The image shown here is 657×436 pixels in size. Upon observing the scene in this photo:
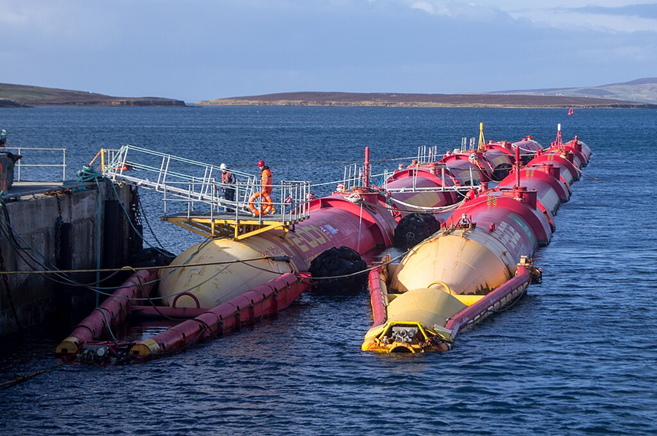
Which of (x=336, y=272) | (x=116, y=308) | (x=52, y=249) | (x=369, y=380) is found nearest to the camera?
(x=369, y=380)

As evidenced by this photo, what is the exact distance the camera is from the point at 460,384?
924 inches

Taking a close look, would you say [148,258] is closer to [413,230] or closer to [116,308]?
[116,308]

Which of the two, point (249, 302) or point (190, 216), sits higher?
point (190, 216)

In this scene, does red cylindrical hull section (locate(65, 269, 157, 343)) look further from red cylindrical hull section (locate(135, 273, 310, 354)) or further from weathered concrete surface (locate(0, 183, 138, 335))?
red cylindrical hull section (locate(135, 273, 310, 354))

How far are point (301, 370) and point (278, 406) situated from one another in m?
2.78

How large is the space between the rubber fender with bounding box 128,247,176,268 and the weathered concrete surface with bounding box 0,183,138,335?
1.19ft

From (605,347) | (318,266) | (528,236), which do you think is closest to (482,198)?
(528,236)

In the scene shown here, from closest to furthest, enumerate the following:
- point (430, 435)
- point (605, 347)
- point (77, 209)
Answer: point (430, 435)
point (605, 347)
point (77, 209)

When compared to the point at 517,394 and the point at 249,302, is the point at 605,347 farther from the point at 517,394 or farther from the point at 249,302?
the point at 249,302

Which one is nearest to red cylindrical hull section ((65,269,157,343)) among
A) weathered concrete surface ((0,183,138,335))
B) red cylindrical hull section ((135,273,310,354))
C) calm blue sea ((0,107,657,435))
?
calm blue sea ((0,107,657,435))

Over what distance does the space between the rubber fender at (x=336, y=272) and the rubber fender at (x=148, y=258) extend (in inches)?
209

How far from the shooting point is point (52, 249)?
2959cm

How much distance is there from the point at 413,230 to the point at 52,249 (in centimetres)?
1829

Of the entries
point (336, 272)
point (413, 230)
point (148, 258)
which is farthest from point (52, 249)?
point (413, 230)
